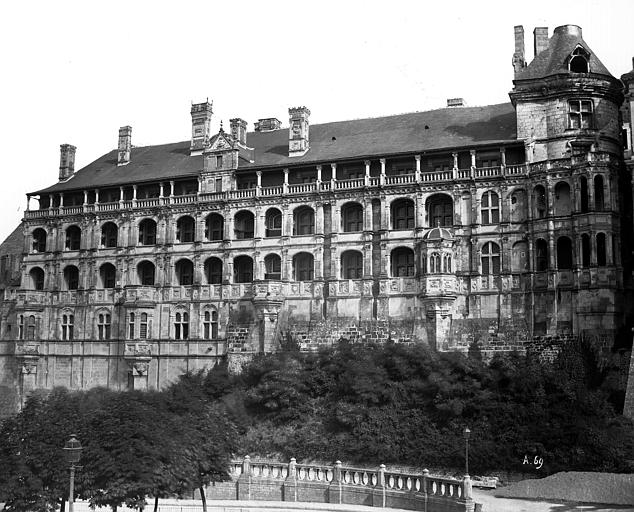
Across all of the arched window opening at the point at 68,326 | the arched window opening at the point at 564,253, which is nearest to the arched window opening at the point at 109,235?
the arched window opening at the point at 68,326

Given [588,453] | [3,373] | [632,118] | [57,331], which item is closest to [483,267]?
[632,118]

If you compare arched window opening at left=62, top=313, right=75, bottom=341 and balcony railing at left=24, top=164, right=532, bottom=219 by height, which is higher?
balcony railing at left=24, top=164, right=532, bottom=219

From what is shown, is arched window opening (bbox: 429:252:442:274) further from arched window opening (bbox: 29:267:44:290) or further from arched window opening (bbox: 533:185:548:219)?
arched window opening (bbox: 29:267:44:290)

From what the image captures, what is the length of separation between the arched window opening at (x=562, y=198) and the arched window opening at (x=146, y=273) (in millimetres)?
29989

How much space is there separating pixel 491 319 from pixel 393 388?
8330 millimetres

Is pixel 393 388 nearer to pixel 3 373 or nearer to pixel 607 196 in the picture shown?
pixel 607 196

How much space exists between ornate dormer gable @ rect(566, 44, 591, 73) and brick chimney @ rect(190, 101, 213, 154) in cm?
2687

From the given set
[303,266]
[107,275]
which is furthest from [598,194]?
[107,275]

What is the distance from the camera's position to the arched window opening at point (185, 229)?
67.1m

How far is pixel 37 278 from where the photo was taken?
2859 inches

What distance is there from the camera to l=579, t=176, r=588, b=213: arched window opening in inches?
2115

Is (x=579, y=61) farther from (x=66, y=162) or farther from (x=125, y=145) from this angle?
(x=66, y=162)

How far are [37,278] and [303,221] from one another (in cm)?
2338

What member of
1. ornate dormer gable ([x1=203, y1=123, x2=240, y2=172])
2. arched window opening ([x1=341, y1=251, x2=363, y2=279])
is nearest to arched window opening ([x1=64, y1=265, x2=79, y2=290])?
ornate dormer gable ([x1=203, y1=123, x2=240, y2=172])
